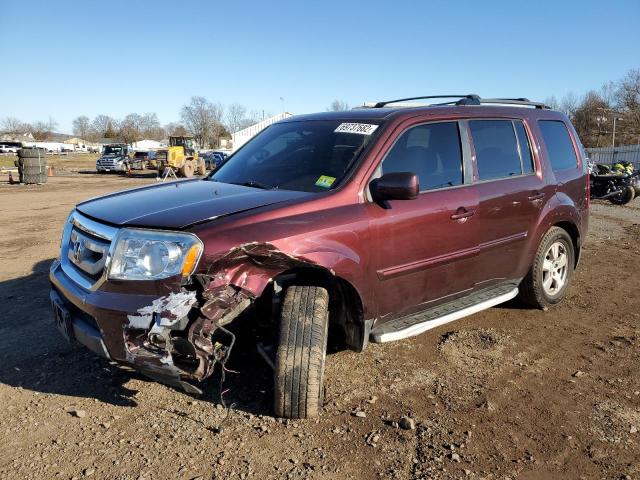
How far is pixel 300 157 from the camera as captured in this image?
3787 millimetres

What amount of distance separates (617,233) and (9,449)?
10.1 metres

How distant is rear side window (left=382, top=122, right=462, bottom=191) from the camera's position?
3.59 m

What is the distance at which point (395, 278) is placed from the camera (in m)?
3.42

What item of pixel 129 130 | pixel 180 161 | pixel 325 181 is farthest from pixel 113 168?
pixel 129 130

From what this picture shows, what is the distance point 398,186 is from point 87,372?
2.55 metres

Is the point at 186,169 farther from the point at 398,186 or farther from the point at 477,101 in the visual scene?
the point at 398,186

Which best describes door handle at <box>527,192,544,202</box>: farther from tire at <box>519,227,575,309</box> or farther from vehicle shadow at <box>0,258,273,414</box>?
vehicle shadow at <box>0,258,273,414</box>

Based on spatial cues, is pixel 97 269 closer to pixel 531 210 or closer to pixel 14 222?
pixel 531 210

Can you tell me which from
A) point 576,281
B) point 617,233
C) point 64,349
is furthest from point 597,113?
point 64,349

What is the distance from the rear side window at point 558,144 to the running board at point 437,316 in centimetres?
143

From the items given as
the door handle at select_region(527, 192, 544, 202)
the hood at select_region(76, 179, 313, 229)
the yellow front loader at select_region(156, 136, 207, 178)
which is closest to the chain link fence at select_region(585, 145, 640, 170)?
the yellow front loader at select_region(156, 136, 207, 178)

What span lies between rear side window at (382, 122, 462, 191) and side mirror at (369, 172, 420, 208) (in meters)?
0.25

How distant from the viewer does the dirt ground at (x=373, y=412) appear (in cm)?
261

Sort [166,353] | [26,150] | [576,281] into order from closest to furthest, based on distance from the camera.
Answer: [166,353]
[576,281]
[26,150]
